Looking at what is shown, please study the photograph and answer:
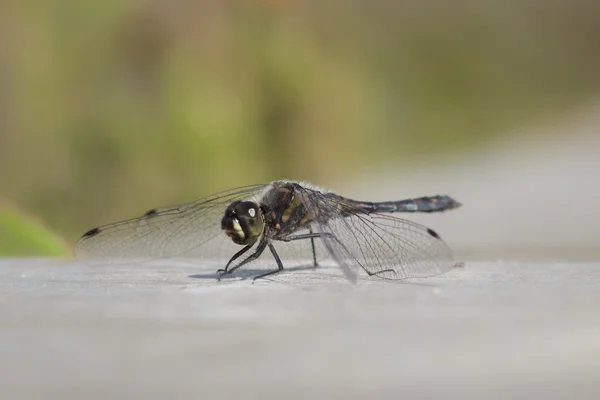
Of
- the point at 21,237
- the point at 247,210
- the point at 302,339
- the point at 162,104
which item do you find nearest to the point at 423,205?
the point at 247,210

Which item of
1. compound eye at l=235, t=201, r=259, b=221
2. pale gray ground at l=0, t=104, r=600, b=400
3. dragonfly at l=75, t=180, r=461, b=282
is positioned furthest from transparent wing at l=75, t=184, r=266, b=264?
pale gray ground at l=0, t=104, r=600, b=400

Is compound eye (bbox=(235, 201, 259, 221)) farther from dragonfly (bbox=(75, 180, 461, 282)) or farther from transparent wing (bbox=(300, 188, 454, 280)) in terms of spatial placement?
transparent wing (bbox=(300, 188, 454, 280))

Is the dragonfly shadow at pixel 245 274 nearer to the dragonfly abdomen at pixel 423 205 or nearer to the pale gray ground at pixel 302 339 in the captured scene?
the pale gray ground at pixel 302 339

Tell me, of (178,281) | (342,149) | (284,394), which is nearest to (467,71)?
(342,149)

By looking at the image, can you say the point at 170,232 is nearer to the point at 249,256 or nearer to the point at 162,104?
the point at 249,256

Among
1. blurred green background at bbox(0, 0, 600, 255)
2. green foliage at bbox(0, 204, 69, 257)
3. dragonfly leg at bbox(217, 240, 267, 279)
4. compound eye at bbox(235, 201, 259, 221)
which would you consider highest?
blurred green background at bbox(0, 0, 600, 255)

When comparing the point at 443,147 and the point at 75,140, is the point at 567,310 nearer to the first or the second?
the point at 75,140
